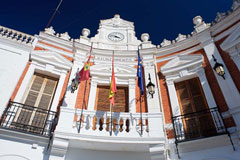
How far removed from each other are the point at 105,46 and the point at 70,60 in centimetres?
231

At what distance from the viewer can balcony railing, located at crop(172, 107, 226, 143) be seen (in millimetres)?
6375

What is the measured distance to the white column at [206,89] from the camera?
275 inches

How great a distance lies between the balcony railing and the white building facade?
32 millimetres

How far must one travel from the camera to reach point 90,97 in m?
8.05

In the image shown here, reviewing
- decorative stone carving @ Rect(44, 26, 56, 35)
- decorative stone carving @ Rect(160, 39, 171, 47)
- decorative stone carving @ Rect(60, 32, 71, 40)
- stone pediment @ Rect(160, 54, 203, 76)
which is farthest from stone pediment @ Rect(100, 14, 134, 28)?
stone pediment @ Rect(160, 54, 203, 76)

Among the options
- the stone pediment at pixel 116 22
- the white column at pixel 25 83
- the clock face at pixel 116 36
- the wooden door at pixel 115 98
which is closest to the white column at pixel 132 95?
the wooden door at pixel 115 98

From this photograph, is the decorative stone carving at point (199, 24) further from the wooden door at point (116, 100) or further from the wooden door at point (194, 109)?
the wooden door at point (116, 100)

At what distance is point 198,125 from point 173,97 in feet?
4.82

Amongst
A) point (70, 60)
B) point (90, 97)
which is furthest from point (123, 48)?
point (90, 97)

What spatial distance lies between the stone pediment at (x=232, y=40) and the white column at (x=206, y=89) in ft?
4.16

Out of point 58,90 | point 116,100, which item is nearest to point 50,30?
point 58,90

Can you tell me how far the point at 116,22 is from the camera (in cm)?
1256

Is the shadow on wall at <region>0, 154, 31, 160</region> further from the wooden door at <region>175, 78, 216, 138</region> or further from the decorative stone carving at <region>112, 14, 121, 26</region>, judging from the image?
the decorative stone carving at <region>112, 14, 121, 26</region>

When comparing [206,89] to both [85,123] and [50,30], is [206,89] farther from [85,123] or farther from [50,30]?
[50,30]
